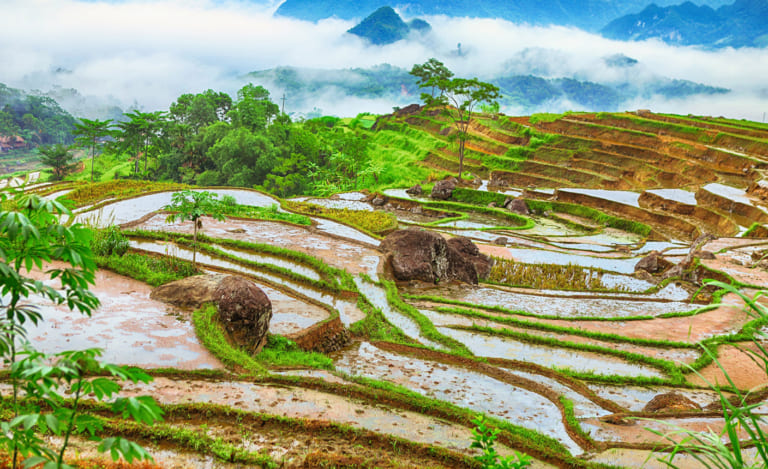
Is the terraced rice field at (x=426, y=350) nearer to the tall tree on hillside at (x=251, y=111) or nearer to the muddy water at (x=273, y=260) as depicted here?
the muddy water at (x=273, y=260)

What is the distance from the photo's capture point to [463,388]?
25.1 feet

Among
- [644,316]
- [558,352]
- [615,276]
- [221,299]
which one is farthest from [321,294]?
[615,276]

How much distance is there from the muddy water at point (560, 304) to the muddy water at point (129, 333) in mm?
7484

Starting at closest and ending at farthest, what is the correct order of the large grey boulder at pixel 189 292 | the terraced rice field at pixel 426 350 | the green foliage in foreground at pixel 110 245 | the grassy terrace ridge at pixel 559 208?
the terraced rice field at pixel 426 350, the large grey boulder at pixel 189 292, the green foliage in foreground at pixel 110 245, the grassy terrace ridge at pixel 559 208

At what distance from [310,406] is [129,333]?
3.17 m

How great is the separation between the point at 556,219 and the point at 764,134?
18.7 metres

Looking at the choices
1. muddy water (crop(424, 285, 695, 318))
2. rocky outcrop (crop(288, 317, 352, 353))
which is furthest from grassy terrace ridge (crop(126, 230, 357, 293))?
muddy water (crop(424, 285, 695, 318))

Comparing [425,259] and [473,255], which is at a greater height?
[473,255]

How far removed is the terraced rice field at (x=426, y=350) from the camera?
5707 mm

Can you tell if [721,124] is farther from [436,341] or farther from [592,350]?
[436,341]

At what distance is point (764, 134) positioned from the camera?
36500 millimetres

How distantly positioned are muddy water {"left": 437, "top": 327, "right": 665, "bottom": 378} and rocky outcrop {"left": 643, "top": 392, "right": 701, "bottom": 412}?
1284mm

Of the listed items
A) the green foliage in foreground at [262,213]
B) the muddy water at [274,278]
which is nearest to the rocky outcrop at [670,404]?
the muddy water at [274,278]

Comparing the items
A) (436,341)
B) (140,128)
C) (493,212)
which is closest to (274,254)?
(436,341)
